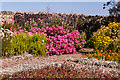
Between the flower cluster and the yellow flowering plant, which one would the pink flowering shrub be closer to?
the yellow flowering plant

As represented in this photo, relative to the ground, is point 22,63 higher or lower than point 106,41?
lower

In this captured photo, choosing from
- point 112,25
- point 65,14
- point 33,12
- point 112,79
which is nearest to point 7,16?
point 33,12

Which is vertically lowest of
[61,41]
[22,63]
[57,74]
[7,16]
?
[22,63]

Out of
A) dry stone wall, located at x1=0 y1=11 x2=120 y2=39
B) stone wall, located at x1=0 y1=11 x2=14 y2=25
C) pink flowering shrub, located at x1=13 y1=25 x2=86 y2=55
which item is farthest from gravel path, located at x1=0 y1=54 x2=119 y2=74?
stone wall, located at x1=0 y1=11 x2=14 y2=25

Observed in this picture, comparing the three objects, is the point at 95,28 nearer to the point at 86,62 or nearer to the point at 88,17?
the point at 88,17

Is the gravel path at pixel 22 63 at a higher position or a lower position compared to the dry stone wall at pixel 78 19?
lower

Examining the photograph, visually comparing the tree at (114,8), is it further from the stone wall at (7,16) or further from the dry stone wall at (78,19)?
the stone wall at (7,16)

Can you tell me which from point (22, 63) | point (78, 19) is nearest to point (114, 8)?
point (78, 19)

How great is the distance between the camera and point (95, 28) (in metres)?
13.7

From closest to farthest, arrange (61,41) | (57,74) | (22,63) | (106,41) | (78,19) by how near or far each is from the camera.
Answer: (57,74) → (22,63) → (106,41) → (61,41) → (78,19)

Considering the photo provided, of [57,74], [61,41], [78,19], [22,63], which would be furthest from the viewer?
[78,19]

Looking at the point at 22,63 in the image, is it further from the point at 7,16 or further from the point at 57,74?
the point at 7,16

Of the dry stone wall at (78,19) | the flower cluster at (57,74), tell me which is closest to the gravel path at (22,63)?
the flower cluster at (57,74)

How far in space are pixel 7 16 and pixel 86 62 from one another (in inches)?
357
